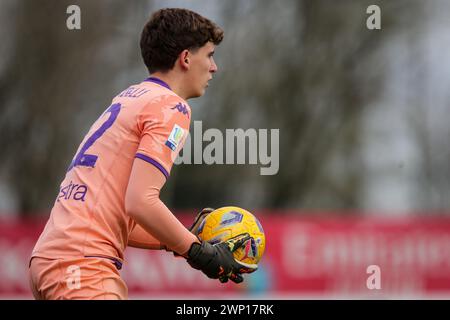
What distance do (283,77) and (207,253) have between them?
23.0 meters

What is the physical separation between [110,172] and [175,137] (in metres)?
0.34

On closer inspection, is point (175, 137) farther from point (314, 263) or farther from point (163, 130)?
point (314, 263)

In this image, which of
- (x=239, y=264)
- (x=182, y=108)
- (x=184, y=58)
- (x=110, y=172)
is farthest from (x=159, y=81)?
(x=239, y=264)

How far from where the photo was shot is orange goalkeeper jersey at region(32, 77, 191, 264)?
4.61 m

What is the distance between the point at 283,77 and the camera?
27578 mm

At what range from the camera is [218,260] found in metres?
4.84

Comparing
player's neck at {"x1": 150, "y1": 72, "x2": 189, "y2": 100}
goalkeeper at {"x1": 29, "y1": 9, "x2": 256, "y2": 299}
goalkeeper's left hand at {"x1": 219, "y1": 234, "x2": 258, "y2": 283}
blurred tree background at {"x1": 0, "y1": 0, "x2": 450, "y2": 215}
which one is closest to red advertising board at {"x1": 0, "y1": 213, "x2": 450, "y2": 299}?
goalkeeper's left hand at {"x1": 219, "y1": 234, "x2": 258, "y2": 283}

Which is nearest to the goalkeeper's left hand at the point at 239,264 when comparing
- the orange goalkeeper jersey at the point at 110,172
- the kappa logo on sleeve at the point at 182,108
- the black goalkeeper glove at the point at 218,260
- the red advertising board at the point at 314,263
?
the black goalkeeper glove at the point at 218,260

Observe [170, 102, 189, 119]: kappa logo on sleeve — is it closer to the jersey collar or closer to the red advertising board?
the jersey collar

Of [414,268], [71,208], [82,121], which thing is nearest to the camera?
[71,208]

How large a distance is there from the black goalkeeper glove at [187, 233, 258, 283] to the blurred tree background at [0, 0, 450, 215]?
19.4 meters
